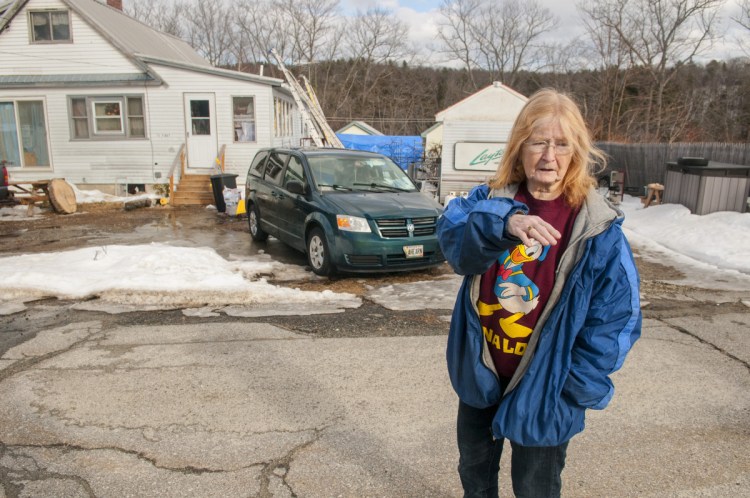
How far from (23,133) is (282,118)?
806 cm

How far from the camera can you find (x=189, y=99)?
53.6 feet

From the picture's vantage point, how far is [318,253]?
7.38 metres

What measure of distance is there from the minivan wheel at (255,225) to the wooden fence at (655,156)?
353 inches

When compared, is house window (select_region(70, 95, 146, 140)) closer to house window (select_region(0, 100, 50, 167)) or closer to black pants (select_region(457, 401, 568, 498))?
house window (select_region(0, 100, 50, 167))

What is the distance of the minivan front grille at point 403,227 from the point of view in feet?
23.0

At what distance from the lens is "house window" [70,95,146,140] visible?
16.4 m

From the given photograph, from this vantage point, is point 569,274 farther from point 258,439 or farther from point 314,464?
point 258,439

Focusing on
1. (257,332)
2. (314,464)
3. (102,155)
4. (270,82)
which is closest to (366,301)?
(257,332)

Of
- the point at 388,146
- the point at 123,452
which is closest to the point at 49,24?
the point at 388,146

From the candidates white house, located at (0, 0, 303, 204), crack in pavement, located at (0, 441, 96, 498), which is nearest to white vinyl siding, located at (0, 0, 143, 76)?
white house, located at (0, 0, 303, 204)

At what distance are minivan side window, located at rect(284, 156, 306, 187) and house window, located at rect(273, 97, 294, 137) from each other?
29.7 ft

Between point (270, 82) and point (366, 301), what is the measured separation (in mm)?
11705

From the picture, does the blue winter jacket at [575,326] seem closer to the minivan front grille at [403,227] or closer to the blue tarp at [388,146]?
the minivan front grille at [403,227]

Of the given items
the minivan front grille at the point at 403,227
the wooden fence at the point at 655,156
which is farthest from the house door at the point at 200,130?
the wooden fence at the point at 655,156
